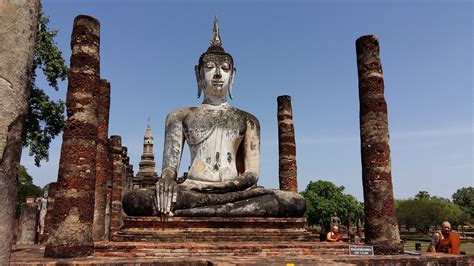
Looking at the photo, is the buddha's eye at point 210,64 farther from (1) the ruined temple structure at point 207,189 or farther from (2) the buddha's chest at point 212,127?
(2) the buddha's chest at point 212,127

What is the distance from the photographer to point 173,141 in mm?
9516

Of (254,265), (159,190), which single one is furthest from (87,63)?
(254,265)

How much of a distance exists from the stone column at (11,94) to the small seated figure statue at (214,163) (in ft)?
18.4

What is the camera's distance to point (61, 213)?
24.5 ft

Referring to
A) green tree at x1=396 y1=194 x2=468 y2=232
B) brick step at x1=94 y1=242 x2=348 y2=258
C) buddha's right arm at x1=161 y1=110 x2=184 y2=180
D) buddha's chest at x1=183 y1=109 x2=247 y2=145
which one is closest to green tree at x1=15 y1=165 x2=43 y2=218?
buddha's right arm at x1=161 y1=110 x2=184 y2=180

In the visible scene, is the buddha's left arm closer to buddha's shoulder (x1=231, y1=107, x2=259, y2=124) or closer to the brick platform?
buddha's shoulder (x1=231, y1=107, x2=259, y2=124)

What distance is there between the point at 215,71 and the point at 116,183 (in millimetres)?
8969

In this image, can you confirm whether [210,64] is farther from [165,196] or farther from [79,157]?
[79,157]

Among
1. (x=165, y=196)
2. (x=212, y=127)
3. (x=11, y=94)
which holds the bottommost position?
(x=165, y=196)

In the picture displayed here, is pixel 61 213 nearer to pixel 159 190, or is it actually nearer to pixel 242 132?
pixel 159 190

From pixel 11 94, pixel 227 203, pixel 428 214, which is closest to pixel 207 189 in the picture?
pixel 227 203

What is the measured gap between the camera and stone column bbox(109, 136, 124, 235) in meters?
15.5

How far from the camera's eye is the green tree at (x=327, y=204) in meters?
48.8

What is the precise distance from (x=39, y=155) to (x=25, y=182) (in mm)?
41818
